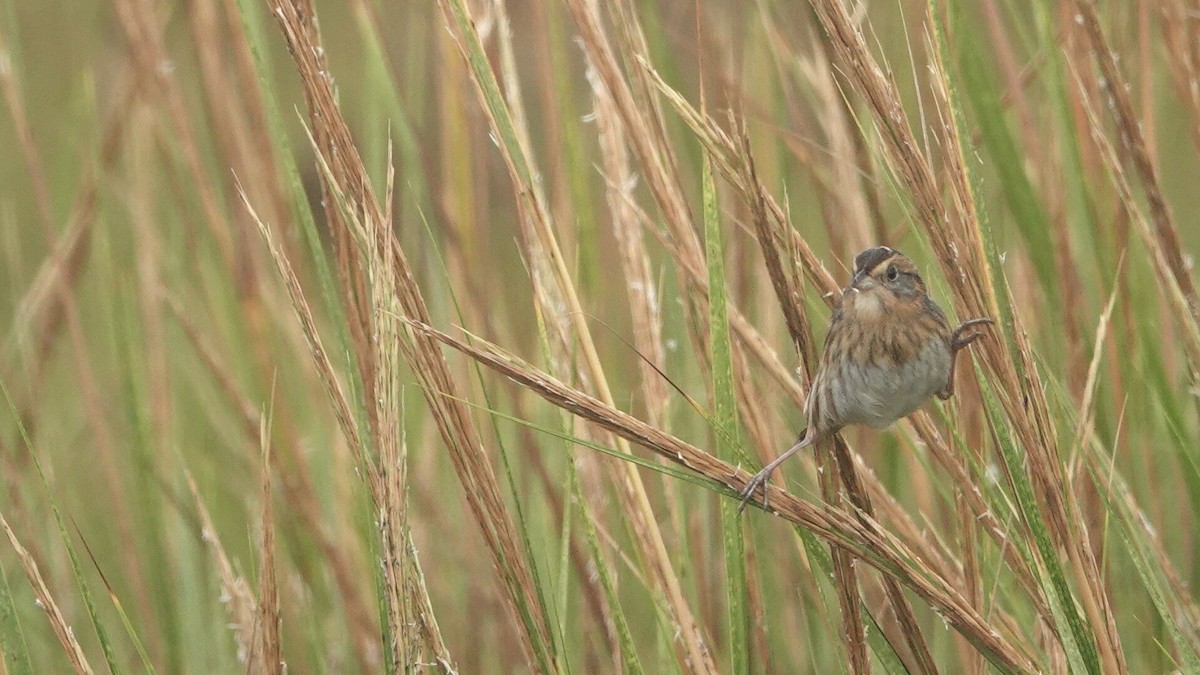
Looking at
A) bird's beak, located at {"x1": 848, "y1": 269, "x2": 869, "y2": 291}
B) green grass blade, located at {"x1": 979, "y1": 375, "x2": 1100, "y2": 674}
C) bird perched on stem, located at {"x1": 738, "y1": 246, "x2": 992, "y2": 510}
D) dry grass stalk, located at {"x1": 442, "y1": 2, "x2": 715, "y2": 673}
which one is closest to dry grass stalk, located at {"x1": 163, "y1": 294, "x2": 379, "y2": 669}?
dry grass stalk, located at {"x1": 442, "y1": 2, "x2": 715, "y2": 673}

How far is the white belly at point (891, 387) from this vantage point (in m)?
1.76

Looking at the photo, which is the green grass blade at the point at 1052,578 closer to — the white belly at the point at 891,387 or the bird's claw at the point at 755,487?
the bird's claw at the point at 755,487

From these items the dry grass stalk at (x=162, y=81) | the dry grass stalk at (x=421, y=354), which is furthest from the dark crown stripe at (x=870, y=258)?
the dry grass stalk at (x=162, y=81)

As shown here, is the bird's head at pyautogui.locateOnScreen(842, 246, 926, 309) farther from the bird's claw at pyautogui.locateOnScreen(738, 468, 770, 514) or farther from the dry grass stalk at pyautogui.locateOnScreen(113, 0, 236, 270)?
the dry grass stalk at pyautogui.locateOnScreen(113, 0, 236, 270)

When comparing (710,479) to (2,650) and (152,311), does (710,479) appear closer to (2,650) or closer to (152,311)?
(2,650)

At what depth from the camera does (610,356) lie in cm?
266

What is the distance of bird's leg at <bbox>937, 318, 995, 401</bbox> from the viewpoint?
140 centimetres

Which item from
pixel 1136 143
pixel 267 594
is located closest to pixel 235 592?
pixel 267 594

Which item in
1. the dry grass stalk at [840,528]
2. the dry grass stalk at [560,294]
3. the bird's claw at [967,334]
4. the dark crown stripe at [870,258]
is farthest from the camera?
the dark crown stripe at [870,258]

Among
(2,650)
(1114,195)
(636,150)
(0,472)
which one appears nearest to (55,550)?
(0,472)

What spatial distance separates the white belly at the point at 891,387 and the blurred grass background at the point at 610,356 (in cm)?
6

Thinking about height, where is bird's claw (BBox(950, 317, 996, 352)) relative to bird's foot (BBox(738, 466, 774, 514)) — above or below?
above

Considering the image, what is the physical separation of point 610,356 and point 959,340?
105 cm

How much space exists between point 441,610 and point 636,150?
124cm
